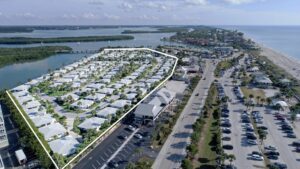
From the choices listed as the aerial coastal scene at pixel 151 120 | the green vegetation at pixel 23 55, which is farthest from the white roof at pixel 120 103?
the green vegetation at pixel 23 55

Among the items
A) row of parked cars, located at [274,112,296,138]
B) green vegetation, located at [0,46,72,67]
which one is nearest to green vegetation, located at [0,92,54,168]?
row of parked cars, located at [274,112,296,138]

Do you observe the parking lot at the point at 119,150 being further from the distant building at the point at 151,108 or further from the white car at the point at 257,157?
the white car at the point at 257,157

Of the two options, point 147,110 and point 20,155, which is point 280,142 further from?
point 20,155

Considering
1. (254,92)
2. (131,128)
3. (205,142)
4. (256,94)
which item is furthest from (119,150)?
(254,92)

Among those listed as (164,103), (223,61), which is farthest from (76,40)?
(164,103)

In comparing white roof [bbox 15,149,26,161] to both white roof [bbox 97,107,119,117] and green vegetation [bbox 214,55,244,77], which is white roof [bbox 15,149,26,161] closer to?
white roof [bbox 97,107,119,117]

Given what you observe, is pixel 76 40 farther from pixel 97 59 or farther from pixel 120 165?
pixel 120 165
